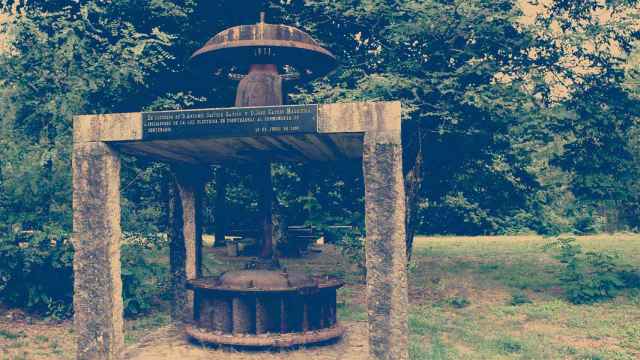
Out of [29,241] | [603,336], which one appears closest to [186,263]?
[29,241]

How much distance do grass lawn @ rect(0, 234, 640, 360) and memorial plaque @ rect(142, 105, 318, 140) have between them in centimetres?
378

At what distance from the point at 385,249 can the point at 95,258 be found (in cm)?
322

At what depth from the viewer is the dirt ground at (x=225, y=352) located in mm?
8250

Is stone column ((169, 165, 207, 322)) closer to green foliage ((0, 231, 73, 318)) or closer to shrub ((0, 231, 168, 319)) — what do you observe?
shrub ((0, 231, 168, 319))

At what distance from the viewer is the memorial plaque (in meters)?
7.00

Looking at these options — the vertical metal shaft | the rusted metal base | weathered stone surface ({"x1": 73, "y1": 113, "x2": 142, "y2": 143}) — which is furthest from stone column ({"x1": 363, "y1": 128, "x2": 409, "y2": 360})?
weathered stone surface ({"x1": 73, "y1": 113, "x2": 142, "y2": 143})

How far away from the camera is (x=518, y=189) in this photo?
20438 millimetres

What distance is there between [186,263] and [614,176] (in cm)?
813

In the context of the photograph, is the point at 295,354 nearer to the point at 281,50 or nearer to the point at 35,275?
the point at 281,50

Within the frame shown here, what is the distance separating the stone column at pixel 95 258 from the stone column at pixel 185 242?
8.86 feet

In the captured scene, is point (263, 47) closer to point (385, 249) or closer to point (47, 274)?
point (385, 249)

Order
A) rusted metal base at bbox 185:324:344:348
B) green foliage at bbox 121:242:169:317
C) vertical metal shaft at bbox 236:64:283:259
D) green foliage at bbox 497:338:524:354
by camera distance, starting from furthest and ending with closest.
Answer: green foliage at bbox 121:242:169:317
green foliage at bbox 497:338:524:354
vertical metal shaft at bbox 236:64:283:259
rusted metal base at bbox 185:324:344:348

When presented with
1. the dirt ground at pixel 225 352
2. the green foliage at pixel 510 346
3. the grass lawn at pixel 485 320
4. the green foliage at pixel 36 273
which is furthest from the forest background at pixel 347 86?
the green foliage at pixel 510 346

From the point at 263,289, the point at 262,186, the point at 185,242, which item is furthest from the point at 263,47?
the point at 185,242
